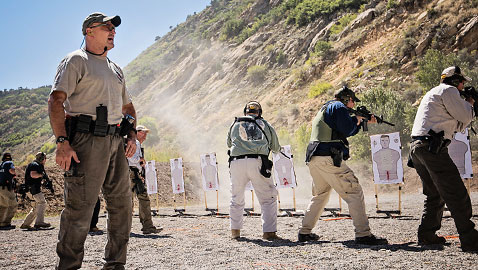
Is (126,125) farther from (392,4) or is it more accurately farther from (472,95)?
(392,4)

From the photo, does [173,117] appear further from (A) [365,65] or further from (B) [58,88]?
(B) [58,88]

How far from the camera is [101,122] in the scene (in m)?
3.54

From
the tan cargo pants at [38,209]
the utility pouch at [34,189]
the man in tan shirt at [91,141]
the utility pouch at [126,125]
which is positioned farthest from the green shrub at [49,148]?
the man in tan shirt at [91,141]

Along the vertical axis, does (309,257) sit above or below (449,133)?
below

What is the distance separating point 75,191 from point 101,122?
598 millimetres

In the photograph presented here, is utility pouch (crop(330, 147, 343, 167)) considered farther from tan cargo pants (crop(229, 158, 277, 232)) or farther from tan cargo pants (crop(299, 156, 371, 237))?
tan cargo pants (crop(229, 158, 277, 232))

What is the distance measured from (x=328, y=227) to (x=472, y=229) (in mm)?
3148

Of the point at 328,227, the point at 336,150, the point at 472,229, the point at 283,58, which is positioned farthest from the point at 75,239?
the point at 283,58

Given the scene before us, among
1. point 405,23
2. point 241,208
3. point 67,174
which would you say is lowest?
point 241,208

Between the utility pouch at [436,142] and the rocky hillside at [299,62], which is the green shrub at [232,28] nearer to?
the rocky hillside at [299,62]

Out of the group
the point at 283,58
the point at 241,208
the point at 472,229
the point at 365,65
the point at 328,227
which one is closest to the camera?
the point at 472,229

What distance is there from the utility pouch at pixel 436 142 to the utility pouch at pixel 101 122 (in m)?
3.54

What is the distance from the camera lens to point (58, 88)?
11.0ft

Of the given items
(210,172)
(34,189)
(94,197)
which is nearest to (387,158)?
(210,172)
